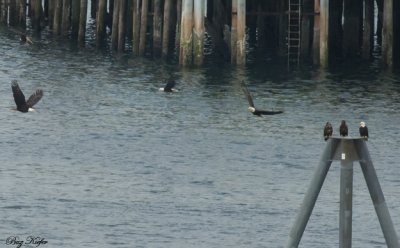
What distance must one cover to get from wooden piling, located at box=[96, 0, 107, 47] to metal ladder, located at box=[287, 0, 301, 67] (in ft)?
28.3

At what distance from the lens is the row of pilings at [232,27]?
65500 mm

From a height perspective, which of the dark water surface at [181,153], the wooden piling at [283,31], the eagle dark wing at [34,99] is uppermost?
the wooden piling at [283,31]

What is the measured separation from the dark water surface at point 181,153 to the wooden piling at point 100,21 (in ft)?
12.7

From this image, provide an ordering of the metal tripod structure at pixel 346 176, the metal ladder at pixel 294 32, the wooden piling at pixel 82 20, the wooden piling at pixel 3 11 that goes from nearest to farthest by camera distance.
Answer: the metal tripod structure at pixel 346 176 < the metal ladder at pixel 294 32 < the wooden piling at pixel 82 20 < the wooden piling at pixel 3 11

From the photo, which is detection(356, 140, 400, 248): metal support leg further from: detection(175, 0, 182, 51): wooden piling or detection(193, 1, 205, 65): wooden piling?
detection(175, 0, 182, 51): wooden piling

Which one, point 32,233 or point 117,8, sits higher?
point 117,8

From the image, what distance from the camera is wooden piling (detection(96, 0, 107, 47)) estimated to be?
74.8m

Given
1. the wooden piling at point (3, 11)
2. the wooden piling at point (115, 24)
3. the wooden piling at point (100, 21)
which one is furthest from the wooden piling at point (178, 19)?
the wooden piling at point (3, 11)

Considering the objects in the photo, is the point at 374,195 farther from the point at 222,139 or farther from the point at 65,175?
the point at 222,139

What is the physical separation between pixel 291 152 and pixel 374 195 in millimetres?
21455

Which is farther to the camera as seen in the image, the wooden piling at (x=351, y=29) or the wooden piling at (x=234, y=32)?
the wooden piling at (x=351, y=29)

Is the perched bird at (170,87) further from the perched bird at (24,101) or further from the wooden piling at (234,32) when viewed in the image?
the perched bird at (24,101)

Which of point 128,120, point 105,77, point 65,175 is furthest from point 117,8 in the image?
point 65,175

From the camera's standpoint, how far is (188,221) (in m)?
36.8
